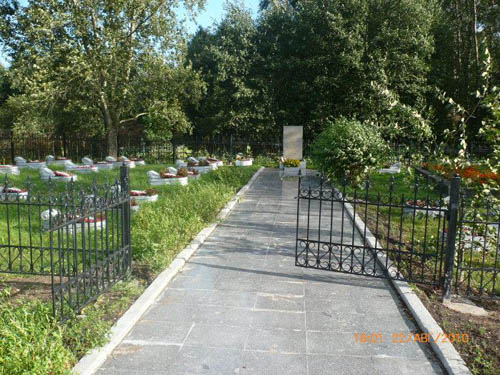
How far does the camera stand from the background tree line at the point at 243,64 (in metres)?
20.7

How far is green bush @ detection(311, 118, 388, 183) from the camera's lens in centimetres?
1324

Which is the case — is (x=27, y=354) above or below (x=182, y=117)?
below

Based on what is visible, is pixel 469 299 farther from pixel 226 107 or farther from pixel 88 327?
pixel 226 107

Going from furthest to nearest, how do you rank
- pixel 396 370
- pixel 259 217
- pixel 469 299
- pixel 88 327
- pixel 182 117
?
1. pixel 182 117
2. pixel 259 217
3. pixel 469 299
4. pixel 88 327
5. pixel 396 370

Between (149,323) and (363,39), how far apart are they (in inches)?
891

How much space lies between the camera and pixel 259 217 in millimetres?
10430

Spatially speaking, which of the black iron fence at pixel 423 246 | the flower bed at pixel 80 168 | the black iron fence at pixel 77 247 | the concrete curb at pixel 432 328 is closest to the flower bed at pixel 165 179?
the flower bed at pixel 80 168

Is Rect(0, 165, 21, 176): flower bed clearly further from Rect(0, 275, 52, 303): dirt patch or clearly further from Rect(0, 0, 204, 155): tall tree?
Rect(0, 275, 52, 303): dirt patch

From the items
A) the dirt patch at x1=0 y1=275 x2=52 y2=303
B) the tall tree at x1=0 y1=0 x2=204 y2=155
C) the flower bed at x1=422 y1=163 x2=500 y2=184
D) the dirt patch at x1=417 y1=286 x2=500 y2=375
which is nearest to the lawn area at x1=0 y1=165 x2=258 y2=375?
the dirt patch at x1=0 y1=275 x2=52 y2=303

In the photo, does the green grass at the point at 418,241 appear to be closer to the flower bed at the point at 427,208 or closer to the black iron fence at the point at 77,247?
the flower bed at the point at 427,208

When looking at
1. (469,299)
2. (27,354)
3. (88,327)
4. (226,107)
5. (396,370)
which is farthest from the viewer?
(226,107)

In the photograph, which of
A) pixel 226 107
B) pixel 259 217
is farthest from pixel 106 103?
pixel 259 217

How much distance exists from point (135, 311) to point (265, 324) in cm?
146

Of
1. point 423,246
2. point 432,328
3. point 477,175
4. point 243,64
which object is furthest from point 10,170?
point 432,328
